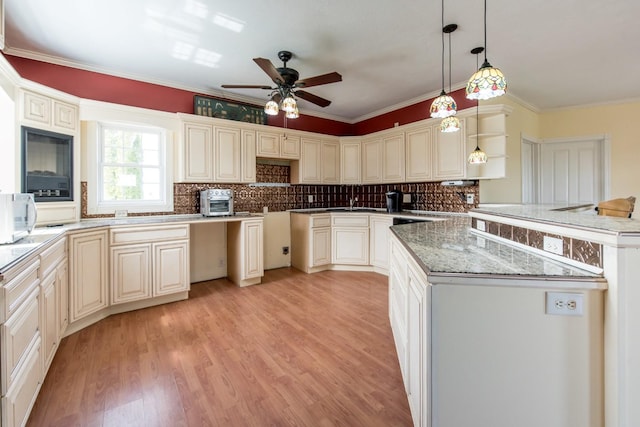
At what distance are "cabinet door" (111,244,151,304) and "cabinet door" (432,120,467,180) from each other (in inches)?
146

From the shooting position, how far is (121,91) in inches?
133

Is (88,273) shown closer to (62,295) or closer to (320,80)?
(62,295)

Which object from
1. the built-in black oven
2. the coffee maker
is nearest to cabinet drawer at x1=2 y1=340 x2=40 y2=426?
the built-in black oven

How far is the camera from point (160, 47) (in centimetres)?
286

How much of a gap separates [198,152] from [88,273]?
1.78 m

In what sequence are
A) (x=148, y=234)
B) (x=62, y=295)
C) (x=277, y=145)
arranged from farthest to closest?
1. (x=277, y=145)
2. (x=148, y=234)
3. (x=62, y=295)

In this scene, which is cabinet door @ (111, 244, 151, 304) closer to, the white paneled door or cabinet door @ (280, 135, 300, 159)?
cabinet door @ (280, 135, 300, 159)

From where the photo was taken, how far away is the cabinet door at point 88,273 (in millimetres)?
2420

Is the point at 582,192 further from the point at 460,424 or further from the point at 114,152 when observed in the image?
the point at 114,152

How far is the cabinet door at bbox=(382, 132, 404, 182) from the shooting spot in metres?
4.34

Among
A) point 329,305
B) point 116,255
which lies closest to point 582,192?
point 329,305

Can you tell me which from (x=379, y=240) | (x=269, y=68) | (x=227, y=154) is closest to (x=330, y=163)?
(x=379, y=240)

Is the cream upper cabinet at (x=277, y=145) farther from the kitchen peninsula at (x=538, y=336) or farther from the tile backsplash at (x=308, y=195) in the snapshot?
the kitchen peninsula at (x=538, y=336)

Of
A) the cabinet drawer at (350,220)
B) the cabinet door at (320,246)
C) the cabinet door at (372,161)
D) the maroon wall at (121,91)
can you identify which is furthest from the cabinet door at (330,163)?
the cabinet door at (320,246)
